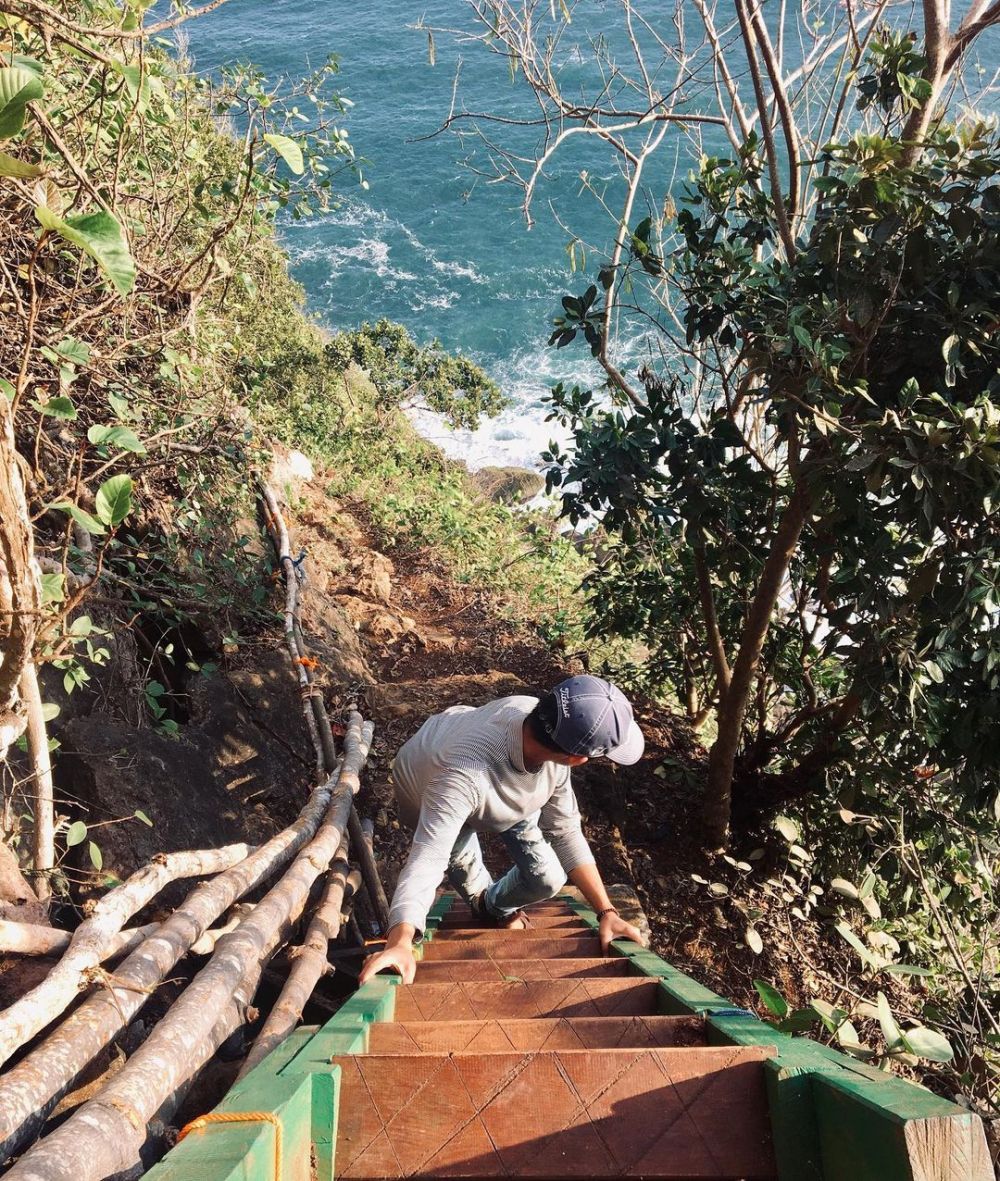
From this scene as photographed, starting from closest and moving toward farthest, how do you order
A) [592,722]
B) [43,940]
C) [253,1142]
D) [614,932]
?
[253,1142] → [43,940] → [592,722] → [614,932]

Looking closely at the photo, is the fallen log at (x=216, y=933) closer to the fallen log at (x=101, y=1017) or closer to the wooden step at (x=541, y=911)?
the fallen log at (x=101, y=1017)

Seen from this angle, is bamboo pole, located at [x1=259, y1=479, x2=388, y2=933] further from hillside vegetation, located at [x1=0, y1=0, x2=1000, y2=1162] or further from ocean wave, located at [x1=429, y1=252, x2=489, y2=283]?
ocean wave, located at [x1=429, y1=252, x2=489, y2=283]

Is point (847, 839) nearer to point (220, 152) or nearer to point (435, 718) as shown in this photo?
point (435, 718)

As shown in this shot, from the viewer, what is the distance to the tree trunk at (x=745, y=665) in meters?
4.33

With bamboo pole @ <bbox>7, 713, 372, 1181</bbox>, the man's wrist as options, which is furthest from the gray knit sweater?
bamboo pole @ <bbox>7, 713, 372, 1181</bbox>

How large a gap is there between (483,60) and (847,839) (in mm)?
32408

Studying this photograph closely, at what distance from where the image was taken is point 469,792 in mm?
2945

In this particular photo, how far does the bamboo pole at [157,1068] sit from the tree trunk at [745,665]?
8.91ft

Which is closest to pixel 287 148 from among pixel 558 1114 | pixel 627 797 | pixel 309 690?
pixel 558 1114

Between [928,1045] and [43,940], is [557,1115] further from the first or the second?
[43,940]

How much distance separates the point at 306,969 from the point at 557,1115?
1144 millimetres

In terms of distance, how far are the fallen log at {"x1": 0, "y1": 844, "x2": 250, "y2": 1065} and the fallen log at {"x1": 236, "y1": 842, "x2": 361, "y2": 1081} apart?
432 millimetres

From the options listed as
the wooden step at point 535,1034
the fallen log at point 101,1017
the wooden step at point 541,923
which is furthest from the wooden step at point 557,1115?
the wooden step at point 541,923

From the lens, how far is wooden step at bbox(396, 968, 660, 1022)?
2527 mm
